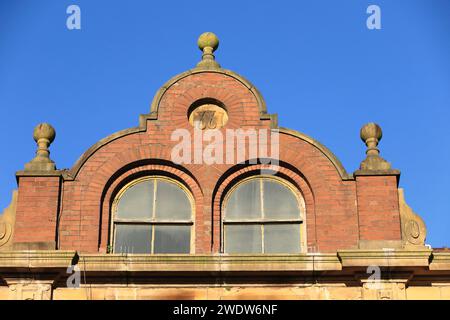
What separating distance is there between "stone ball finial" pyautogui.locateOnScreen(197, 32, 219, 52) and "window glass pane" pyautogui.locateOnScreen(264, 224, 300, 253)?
3.90m

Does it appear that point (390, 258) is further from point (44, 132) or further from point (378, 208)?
point (44, 132)

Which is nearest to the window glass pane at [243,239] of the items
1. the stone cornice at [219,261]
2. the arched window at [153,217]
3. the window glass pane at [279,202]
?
the window glass pane at [279,202]

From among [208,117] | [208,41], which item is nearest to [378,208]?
[208,117]

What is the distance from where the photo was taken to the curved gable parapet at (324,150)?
16.7 metres

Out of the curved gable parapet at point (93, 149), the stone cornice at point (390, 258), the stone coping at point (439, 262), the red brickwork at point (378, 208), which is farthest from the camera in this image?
the curved gable parapet at point (93, 149)

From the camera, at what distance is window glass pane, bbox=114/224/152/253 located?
16484mm

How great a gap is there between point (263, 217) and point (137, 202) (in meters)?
2.22

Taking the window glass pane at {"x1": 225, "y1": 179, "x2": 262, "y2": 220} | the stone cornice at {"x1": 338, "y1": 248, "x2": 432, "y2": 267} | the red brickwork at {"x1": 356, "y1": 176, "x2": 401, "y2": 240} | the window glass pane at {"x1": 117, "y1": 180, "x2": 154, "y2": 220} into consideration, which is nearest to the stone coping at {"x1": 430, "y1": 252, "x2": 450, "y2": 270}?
the stone cornice at {"x1": 338, "y1": 248, "x2": 432, "y2": 267}

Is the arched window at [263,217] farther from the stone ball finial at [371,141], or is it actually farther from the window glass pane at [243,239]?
the stone ball finial at [371,141]

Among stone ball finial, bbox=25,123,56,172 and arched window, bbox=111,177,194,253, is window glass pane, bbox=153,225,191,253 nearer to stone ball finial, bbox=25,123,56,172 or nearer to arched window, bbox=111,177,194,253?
arched window, bbox=111,177,194,253

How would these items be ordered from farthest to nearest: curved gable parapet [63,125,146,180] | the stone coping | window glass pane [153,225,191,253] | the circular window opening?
1. the circular window opening
2. curved gable parapet [63,125,146,180]
3. window glass pane [153,225,191,253]
4. the stone coping

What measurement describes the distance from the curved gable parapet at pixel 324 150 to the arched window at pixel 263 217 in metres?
0.83
